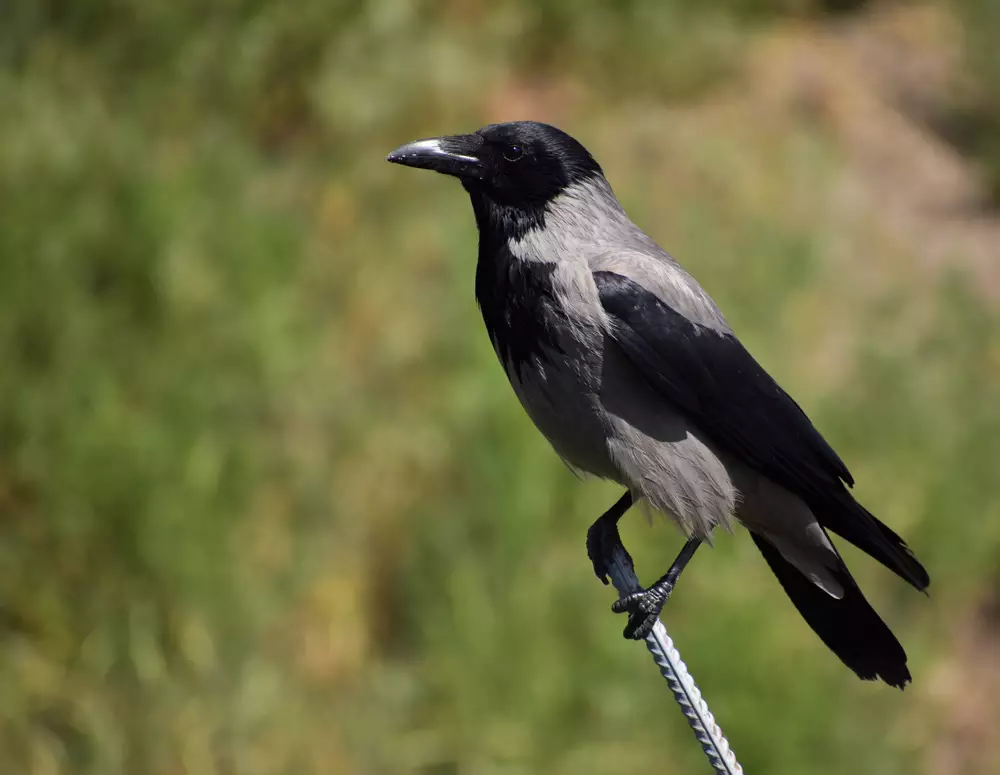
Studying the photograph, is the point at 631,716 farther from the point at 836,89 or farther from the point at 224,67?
the point at 836,89

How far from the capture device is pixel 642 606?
2.87 m

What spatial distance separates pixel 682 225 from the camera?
789cm

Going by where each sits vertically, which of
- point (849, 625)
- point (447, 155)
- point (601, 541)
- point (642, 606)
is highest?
point (447, 155)

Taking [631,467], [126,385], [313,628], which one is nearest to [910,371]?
[313,628]

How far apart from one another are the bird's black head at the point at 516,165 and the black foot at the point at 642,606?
920 mm

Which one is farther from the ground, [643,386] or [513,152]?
[513,152]

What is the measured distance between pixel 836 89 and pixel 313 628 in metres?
6.34

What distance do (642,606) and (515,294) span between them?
0.78 metres

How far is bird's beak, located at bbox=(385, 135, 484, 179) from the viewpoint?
8.61 feet

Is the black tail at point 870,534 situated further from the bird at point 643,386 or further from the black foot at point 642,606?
the black foot at point 642,606

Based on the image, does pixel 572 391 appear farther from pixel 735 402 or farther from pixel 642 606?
pixel 642 606

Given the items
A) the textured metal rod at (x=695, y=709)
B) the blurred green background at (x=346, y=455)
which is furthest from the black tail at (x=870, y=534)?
the blurred green background at (x=346, y=455)

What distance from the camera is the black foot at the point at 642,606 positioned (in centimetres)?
283

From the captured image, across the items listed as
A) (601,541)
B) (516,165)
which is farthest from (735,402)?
(516,165)
